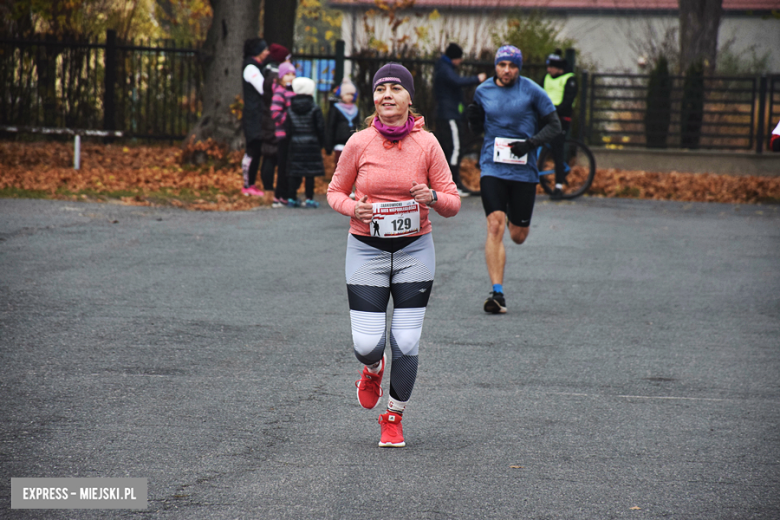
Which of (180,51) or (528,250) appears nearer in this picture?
(528,250)

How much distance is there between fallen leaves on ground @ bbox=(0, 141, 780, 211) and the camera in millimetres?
13422

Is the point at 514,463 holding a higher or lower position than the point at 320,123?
lower

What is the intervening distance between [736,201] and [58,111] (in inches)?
566

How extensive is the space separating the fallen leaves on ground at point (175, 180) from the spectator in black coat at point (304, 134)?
1010mm

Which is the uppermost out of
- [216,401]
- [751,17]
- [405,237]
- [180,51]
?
[751,17]

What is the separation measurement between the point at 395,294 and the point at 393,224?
14.2 inches

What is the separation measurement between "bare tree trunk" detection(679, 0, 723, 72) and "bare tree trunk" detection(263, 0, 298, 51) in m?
11.1

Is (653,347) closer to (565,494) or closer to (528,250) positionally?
Result: (565,494)

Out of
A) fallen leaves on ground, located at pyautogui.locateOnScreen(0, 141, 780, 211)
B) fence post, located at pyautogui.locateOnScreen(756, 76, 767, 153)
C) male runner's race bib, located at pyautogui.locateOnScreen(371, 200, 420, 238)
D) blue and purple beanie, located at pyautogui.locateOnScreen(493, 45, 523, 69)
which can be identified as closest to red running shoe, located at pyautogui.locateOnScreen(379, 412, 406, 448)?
male runner's race bib, located at pyautogui.locateOnScreen(371, 200, 420, 238)

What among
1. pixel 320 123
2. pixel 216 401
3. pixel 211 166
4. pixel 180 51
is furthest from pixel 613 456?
pixel 180 51

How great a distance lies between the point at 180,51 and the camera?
1952 centimetres

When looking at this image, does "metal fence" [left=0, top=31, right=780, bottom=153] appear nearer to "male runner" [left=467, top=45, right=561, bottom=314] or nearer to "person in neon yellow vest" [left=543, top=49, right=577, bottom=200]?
"person in neon yellow vest" [left=543, top=49, right=577, bottom=200]

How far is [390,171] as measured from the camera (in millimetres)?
4328

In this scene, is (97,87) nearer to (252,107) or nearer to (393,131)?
(252,107)
